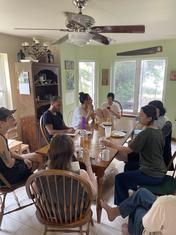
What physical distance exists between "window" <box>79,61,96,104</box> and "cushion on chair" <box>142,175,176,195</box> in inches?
138

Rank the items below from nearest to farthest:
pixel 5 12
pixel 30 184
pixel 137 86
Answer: pixel 30 184, pixel 5 12, pixel 137 86

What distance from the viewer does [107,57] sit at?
191 inches

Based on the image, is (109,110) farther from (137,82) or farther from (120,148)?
(120,148)

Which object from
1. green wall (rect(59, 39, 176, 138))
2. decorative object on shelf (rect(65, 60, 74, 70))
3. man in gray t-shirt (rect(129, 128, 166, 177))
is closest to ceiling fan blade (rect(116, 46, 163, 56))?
green wall (rect(59, 39, 176, 138))

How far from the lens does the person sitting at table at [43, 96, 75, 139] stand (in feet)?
8.66

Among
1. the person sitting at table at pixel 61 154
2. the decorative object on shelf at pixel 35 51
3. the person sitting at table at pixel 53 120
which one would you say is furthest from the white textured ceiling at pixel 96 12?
the person sitting at table at pixel 61 154

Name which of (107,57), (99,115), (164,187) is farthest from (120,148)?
(107,57)

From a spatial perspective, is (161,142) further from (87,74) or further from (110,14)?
(87,74)

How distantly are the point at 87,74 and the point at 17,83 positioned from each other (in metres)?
1.98

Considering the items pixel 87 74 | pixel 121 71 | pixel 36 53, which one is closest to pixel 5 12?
pixel 36 53

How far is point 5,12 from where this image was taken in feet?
7.20

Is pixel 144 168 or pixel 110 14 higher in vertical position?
pixel 110 14

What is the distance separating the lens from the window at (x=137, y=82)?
4.50 meters

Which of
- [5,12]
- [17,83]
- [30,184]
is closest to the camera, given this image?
[30,184]
